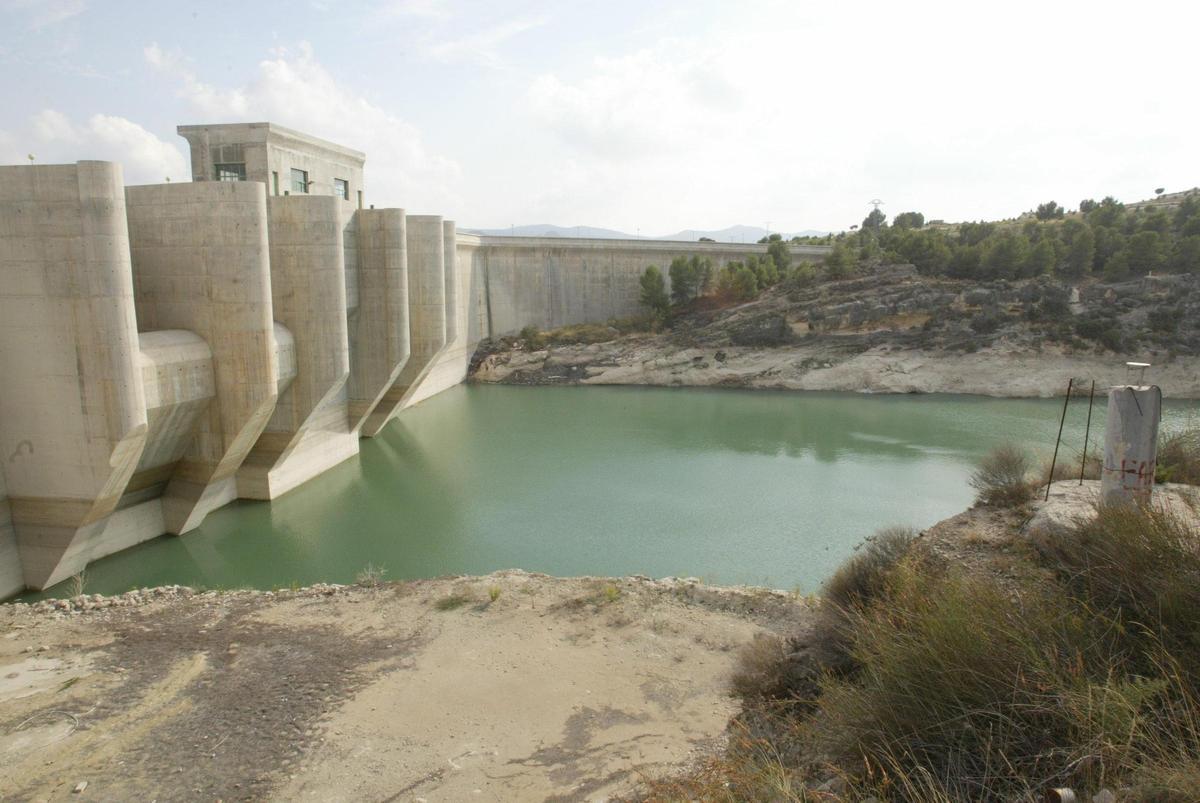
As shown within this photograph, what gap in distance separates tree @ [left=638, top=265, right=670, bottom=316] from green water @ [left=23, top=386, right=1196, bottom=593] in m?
9.24

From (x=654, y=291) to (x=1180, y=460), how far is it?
28.5 metres

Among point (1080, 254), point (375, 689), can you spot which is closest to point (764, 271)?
point (1080, 254)

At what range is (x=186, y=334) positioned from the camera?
13.5 meters

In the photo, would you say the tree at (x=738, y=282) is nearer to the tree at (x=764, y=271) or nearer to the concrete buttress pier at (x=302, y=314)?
the tree at (x=764, y=271)

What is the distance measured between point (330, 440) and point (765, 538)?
1135 centimetres

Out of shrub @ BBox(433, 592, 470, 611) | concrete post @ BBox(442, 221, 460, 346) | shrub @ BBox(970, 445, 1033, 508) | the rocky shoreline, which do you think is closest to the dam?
concrete post @ BBox(442, 221, 460, 346)

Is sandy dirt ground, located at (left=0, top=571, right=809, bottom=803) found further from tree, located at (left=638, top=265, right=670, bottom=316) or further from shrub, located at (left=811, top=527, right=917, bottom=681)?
tree, located at (left=638, top=265, right=670, bottom=316)

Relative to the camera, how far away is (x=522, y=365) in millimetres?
34406

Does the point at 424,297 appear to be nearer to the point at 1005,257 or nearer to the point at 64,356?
the point at 64,356

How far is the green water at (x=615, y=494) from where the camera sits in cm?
1314

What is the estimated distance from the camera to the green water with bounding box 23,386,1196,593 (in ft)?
43.1

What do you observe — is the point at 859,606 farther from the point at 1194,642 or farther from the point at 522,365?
the point at 522,365

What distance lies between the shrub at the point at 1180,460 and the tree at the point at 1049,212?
161ft

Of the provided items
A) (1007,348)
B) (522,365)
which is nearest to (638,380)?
(522,365)
